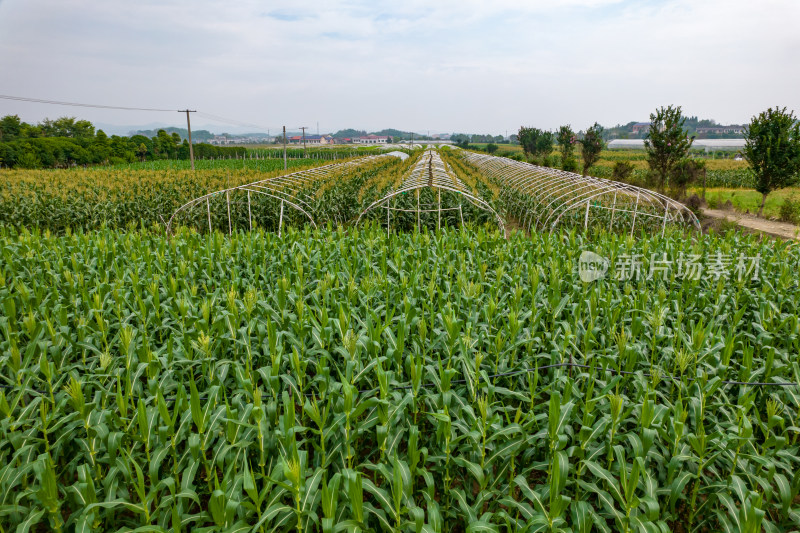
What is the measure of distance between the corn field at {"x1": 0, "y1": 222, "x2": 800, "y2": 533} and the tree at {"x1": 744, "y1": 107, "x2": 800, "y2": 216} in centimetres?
1779

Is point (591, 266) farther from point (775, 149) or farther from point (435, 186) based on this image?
point (775, 149)

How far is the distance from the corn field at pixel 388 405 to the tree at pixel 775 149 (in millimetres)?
17793

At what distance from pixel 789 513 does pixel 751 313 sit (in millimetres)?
3763

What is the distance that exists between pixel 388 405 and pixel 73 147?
248ft

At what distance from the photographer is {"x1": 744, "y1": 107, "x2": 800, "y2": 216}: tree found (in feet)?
64.6

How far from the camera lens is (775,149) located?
20.0 meters

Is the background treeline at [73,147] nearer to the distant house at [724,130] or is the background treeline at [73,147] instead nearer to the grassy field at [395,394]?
the grassy field at [395,394]

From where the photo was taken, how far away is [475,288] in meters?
5.12

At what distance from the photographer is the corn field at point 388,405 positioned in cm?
270

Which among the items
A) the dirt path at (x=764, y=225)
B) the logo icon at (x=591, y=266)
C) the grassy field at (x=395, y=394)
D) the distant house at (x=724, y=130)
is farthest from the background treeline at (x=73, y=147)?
the distant house at (x=724, y=130)

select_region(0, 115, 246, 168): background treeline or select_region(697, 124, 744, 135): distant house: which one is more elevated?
select_region(697, 124, 744, 135): distant house

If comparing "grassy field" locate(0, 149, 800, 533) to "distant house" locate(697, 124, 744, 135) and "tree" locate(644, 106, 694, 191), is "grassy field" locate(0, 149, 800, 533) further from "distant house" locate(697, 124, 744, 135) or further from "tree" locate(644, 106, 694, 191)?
"distant house" locate(697, 124, 744, 135)

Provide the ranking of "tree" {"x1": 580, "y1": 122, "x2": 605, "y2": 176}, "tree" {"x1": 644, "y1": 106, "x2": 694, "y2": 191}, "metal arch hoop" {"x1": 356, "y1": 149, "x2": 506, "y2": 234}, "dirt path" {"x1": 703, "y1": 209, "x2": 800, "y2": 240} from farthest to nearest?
1. "tree" {"x1": 580, "y1": 122, "x2": 605, "y2": 176}
2. "tree" {"x1": 644, "y1": 106, "x2": 694, "y2": 191}
3. "dirt path" {"x1": 703, "y1": 209, "x2": 800, "y2": 240}
4. "metal arch hoop" {"x1": 356, "y1": 149, "x2": 506, "y2": 234}

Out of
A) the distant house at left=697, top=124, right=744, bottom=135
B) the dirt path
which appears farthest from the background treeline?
the distant house at left=697, top=124, right=744, bottom=135
